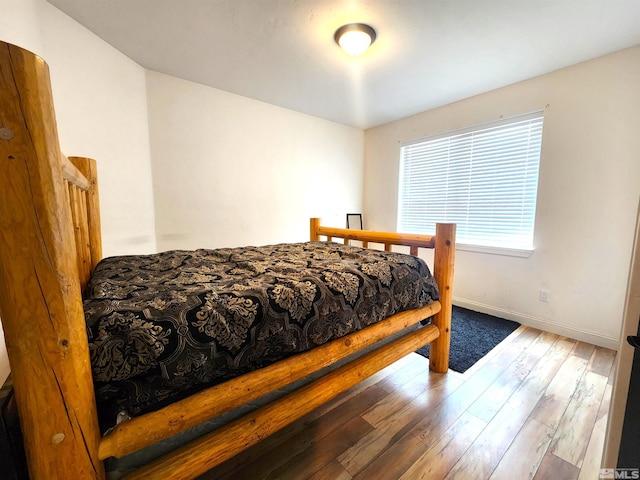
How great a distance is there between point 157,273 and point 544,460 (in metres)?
2.04

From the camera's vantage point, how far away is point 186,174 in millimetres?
2561

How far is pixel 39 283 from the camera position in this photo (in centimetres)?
57

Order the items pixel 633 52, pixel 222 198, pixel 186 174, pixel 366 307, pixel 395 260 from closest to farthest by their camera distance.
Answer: pixel 366 307, pixel 395 260, pixel 633 52, pixel 186 174, pixel 222 198

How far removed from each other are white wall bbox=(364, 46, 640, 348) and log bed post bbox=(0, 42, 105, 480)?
10.6 feet

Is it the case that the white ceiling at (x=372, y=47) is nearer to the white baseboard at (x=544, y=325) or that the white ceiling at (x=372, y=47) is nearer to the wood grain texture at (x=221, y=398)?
the wood grain texture at (x=221, y=398)

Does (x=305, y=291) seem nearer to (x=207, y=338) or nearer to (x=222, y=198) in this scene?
(x=207, y=338)

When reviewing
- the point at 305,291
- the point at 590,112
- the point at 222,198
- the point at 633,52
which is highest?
the point at 633,52

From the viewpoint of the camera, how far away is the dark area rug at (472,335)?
1.98 m

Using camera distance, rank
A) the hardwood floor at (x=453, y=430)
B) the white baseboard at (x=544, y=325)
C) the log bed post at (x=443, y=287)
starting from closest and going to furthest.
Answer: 1. the hardwood floor at (x=453, y=430)
2. the log bed post at (x=443, y=287)
3. the white baseboard at (x=544, y=325)

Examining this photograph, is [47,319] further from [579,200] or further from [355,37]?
[579,200]

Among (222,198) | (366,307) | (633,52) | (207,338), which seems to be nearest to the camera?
(207,338)

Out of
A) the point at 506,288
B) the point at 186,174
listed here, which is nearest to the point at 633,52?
the point at 506,288

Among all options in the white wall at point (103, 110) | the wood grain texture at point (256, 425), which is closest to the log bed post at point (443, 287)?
the wood grain texture at point (256, 425)

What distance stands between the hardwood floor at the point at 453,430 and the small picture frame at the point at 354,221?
90.4 inches
